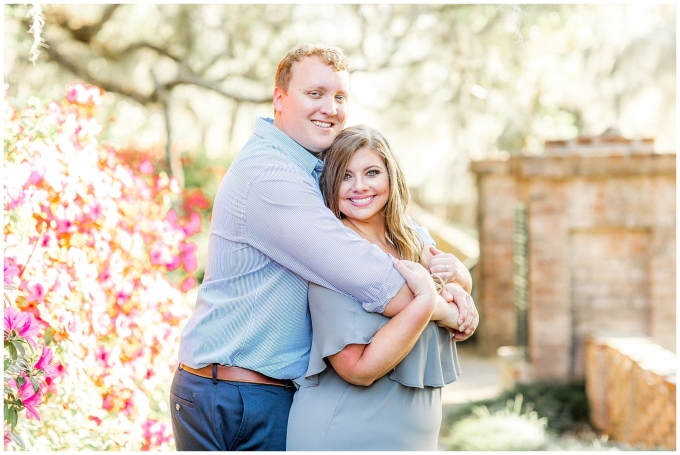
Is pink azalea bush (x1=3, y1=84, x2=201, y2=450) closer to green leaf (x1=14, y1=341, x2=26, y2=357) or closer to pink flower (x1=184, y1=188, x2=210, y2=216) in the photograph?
green leaf (x1=14, y1=341, x2=26, y2=357)

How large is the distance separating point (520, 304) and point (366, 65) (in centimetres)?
349

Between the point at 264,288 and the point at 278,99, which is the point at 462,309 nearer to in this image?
the point at 264,288

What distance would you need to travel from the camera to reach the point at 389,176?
2.60 m

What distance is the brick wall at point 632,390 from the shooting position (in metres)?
4.75

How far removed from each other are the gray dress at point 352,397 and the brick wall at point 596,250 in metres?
4.64

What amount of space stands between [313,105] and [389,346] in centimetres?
89

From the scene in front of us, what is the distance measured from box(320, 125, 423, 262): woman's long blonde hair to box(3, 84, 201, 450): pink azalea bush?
4.08 ft

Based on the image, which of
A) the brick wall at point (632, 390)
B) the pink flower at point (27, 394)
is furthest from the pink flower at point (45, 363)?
Answer: the brick wall at point (632, 390)

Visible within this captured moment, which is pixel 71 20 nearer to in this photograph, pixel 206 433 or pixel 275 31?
pixel 275 31

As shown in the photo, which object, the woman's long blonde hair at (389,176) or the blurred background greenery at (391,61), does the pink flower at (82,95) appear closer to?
the woman's long blonde hair at (389,176)

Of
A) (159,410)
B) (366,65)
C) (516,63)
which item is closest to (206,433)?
(159,410)

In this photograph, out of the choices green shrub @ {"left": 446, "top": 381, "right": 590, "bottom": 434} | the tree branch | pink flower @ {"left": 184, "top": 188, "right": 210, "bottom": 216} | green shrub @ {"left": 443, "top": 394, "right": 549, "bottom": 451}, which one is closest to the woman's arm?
green shrub @ {"left": 443, "top": 394, "right": 549, "bottom": 451}

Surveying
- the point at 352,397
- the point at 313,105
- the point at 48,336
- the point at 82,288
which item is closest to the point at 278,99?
the point at 313,105

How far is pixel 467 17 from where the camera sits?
916 cm
